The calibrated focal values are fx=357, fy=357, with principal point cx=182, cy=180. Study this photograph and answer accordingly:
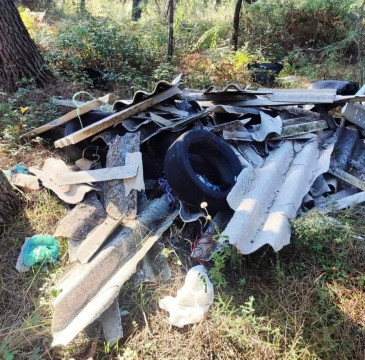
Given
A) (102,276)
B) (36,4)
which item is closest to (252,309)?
(102,276)

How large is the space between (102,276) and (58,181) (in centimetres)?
124

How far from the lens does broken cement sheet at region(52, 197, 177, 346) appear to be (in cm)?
221

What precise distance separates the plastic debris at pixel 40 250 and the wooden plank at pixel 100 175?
Answer: 1.98 feet

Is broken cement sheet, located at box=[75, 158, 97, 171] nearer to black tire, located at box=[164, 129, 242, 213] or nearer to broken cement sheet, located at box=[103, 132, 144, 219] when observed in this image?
broken cement sheet, located at box=[103, 132, 144, 219]

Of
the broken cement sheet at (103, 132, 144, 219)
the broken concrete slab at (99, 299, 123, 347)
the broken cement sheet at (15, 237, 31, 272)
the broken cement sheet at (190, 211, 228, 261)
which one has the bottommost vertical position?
the broken cement sheet at (15, 237, 31, 272)

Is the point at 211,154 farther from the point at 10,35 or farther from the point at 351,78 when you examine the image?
the point at 351,78

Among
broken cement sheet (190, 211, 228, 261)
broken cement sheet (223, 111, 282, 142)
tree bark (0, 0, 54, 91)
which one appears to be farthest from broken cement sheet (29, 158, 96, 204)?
tree bark (0, 0, 54, 91)

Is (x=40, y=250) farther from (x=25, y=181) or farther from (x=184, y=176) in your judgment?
(x=184, y=176)

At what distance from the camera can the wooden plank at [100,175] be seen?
124 inches

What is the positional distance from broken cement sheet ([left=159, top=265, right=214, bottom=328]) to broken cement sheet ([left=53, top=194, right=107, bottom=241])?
90 centimetres

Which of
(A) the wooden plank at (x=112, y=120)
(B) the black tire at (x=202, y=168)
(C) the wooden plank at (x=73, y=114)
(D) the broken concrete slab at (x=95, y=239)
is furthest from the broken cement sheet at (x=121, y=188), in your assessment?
(C) the wooden plank at (x=73, y=114)

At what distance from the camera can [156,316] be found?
93.7 inches

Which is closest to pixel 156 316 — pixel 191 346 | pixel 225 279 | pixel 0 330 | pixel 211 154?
pixel 191 346

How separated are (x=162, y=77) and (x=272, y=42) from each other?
4079 millimetres
